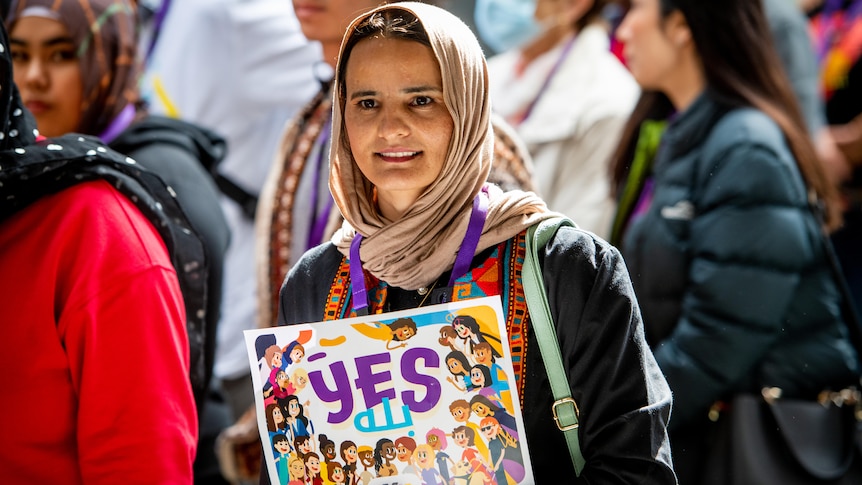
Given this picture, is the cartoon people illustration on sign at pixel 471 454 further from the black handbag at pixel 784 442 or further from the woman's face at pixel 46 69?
the woman's face at pixel 46 69

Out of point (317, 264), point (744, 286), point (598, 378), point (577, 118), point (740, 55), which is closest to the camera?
point (598, 378)

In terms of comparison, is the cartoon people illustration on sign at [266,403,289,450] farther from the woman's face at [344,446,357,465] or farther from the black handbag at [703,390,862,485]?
the black handbag at [703,390,862,485]

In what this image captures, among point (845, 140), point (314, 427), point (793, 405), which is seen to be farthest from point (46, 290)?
point (845, 140)

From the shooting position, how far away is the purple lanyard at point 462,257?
1.90 m

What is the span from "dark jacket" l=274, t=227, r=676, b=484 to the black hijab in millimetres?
927

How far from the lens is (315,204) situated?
330cm

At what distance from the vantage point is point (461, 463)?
185 centimetres

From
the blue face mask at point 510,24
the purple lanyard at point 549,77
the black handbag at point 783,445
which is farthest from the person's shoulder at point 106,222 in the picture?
the blue face mask at point 510,24

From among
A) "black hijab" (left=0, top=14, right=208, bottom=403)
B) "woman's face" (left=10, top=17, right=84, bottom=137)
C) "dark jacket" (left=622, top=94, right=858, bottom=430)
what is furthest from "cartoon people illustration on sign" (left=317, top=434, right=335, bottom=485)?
"woman's face" (left=10, top=17, right=84, bottom=137)

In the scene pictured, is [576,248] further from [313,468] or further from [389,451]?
[313,468]

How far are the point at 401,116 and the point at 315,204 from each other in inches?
56.4

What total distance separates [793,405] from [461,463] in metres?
1.55

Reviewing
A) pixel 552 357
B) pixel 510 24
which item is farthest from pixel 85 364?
pixel 510 24

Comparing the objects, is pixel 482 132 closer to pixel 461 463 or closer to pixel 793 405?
pixel 461 463
